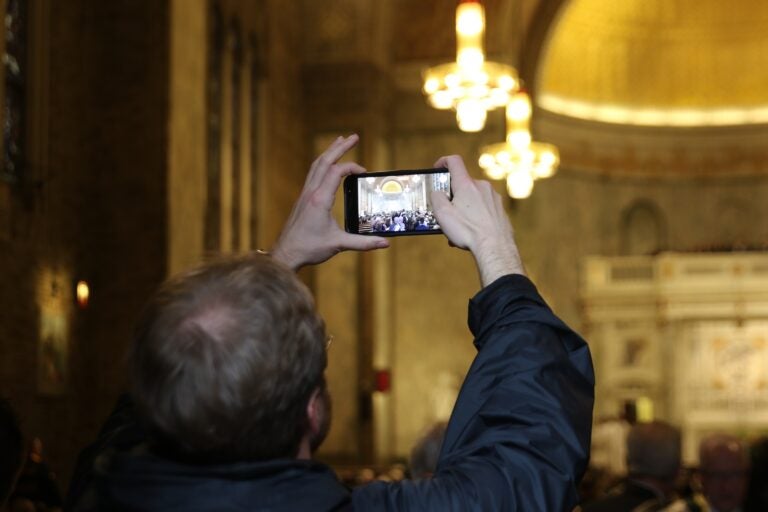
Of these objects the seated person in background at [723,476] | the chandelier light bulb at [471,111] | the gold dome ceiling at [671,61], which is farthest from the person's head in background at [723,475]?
the gold dome ceiling at [671,61]

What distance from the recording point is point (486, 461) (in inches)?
70.7

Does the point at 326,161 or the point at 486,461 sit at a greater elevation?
the point at 326,161

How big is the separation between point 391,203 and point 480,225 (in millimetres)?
271

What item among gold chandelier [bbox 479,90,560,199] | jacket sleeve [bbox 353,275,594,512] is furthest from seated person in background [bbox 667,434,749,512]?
gold chandelier [bbox 479,90,560,199]

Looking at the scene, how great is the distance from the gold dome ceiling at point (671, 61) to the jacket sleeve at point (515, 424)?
1011 inches

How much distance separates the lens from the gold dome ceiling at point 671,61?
89.7ft

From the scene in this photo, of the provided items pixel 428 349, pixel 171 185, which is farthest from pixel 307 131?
pixel 171 185

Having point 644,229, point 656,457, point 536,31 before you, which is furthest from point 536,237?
point 656,457

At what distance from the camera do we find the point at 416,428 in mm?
22938

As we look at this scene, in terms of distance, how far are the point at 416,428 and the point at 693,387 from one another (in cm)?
562

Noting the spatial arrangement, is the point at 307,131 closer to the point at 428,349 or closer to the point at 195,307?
the point at 428,349

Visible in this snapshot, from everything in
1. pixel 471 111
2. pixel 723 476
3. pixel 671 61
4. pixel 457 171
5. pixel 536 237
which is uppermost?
pixel 671 61

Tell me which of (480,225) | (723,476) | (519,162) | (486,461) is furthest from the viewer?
(519,162)

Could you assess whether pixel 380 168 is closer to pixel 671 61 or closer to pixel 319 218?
pixel 671 61
